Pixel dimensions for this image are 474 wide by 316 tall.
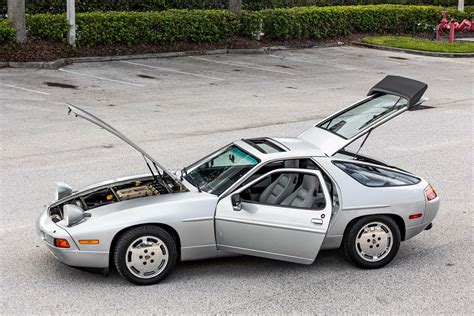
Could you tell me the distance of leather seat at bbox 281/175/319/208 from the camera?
8023 millimetres

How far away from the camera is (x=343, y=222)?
313 inches

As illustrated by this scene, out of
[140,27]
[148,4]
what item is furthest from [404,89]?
[148,4]

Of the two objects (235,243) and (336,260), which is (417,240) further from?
(235,243)

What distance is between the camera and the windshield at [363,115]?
28.3 feet

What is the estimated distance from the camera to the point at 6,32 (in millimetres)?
22156

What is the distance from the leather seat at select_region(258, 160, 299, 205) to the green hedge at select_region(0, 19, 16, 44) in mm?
16034

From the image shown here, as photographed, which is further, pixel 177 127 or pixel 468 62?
pixel 468 62

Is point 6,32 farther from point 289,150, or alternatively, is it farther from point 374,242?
point 374,242

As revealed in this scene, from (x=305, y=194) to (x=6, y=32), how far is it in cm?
1640

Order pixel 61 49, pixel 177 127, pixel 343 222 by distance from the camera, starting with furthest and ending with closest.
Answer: pixel 61 49 < pixel 177 127 < pixel 343 222

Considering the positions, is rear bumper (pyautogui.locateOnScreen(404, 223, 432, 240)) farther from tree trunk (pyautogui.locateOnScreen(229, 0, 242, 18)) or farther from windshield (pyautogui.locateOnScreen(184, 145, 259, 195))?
tree trunk (pyautogui.locateOnScreen(229, 0, 242, 18))

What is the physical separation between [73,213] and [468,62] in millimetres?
23118

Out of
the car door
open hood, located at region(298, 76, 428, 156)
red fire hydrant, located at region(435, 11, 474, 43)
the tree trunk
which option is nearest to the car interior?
the car door

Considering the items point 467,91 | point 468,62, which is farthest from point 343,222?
point 468,62
